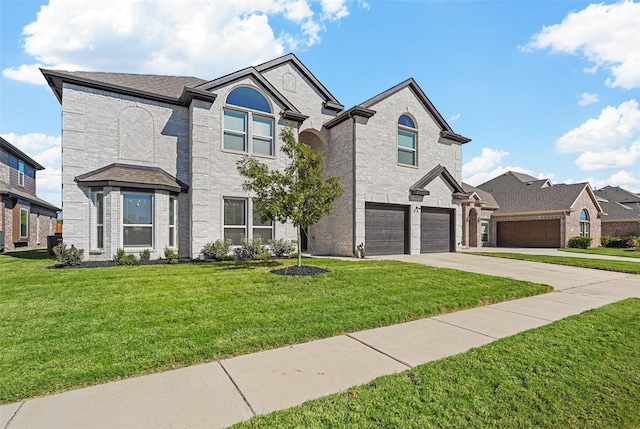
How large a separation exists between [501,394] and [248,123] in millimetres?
13377

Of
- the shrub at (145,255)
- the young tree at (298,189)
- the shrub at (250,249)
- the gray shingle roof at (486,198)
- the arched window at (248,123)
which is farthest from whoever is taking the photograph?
the gray shingle roof at (486,198)

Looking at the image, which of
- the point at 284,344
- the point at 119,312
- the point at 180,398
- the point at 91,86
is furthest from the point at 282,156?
the point at 180,398

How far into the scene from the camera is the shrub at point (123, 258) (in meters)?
11.2

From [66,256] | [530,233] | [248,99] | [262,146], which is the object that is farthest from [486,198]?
[66,256]

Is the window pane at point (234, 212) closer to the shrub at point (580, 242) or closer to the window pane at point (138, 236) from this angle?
the window pane at point (138, 236)

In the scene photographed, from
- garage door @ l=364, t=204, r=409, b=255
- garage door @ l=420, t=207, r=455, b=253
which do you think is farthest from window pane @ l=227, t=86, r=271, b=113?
garage door @ l=420, t=207, r=455, b=253

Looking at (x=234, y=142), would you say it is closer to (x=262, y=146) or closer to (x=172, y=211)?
(x=262, y=146)

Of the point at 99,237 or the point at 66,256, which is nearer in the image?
the point at 66,256

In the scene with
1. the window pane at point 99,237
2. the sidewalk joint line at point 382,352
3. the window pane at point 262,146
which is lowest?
the sidewalk joint line at point 382,352

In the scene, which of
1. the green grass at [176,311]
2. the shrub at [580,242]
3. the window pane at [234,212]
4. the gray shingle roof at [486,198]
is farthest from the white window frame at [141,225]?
the shrub at [580,242]

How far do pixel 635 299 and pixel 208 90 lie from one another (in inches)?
590

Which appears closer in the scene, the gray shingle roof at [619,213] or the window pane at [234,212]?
the window pane at [234,212]

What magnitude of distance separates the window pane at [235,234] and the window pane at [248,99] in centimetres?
547

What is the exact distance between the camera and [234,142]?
1390 cm
